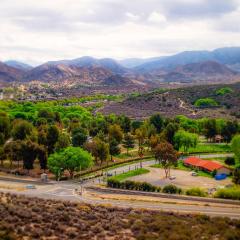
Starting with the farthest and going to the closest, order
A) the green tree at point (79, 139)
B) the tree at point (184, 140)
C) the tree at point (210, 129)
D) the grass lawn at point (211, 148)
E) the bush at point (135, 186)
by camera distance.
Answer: the tree at point (210, 129) < the grass lawn at point (211, 148) < the tree at point (184, 140) < the green tree at point (79, 139) < the bush at point (135, 186)

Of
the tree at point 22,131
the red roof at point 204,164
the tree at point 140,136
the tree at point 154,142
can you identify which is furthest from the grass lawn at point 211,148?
the tree at point 22,131

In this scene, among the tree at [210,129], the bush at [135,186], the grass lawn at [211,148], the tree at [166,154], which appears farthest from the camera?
the tree at [210,129]

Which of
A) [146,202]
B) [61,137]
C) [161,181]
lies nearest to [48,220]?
[146,202]

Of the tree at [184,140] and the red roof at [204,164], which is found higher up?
the tree at [184,140]

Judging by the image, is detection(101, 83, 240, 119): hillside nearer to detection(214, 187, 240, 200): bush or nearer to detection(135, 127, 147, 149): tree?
detection(135, 127, 147, 149): tree

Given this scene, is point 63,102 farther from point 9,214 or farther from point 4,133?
point 9,214

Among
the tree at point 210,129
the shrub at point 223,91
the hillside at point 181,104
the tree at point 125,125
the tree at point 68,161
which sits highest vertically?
the shrub at point 223,91

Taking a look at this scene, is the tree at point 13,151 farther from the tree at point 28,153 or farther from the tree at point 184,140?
the tree at point 184,140

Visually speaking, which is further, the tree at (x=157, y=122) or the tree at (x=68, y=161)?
the tree at (x=157, y=122)
